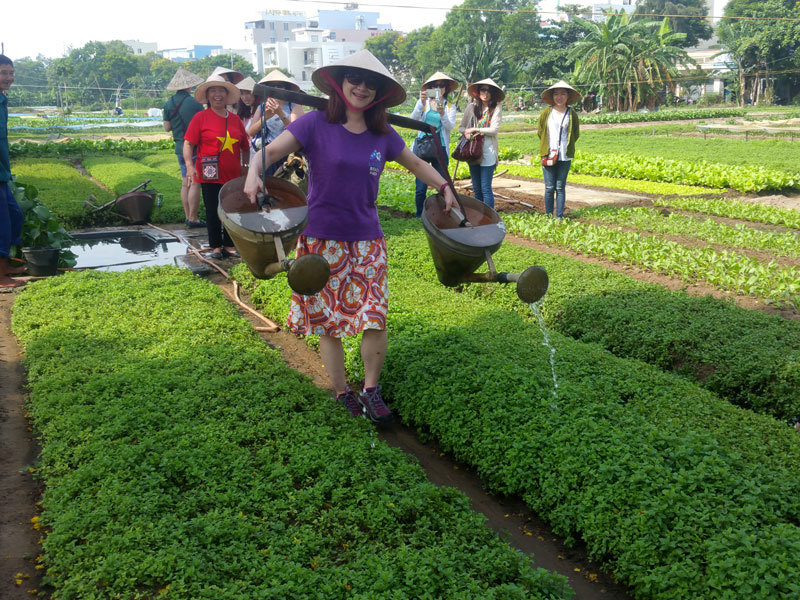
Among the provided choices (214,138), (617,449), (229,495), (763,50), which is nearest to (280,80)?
(214,138)

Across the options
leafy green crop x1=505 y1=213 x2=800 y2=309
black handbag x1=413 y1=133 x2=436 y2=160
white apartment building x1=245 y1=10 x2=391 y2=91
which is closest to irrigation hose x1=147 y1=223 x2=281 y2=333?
black handbag x1=413 y1=133 x2=436 y2=160

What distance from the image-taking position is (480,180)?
355 inches

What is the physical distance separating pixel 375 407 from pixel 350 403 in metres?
0.16

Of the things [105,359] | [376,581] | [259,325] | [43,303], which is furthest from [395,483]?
[43,303]

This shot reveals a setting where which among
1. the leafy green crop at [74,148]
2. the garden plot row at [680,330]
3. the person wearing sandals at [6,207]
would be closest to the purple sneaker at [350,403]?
the garden plot row at [680,330]

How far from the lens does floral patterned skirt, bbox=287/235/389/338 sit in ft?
13.0

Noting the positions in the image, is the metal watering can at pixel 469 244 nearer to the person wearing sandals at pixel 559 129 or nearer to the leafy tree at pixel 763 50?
the person wearing sandals at pixel 559 129

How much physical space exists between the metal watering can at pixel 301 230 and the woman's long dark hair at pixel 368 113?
0.11 m

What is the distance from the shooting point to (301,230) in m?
3.67

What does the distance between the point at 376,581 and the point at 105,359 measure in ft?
9.74

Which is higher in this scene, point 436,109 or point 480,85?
point 480,85

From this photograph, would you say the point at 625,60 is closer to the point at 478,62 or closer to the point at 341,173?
the point at 478,62

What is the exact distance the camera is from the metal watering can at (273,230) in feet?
11.2

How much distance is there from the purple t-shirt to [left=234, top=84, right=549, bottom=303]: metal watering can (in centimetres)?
12
